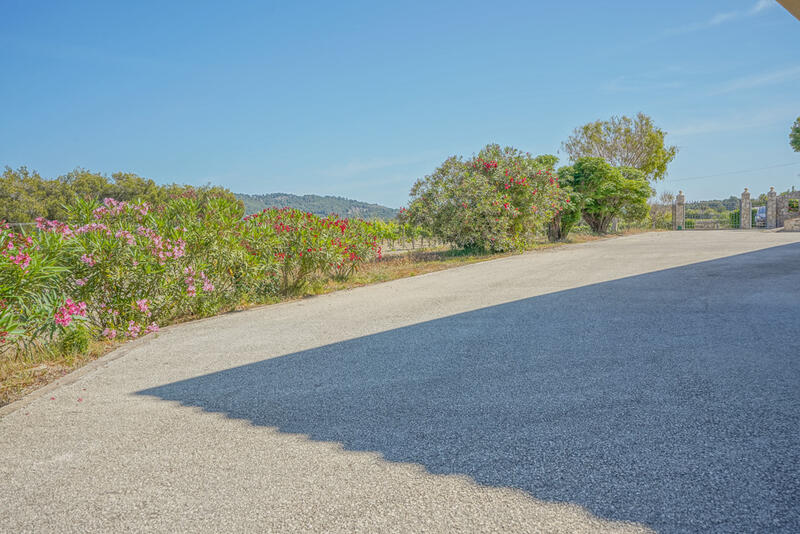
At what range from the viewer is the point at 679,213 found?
32.2 meters

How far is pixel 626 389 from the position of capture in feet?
10.9

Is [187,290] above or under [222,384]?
above

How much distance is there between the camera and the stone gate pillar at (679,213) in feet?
105

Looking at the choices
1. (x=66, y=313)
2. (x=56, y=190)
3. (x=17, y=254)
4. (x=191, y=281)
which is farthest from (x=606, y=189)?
(x=56, y=190)

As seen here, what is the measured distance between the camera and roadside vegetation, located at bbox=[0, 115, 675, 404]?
427 cm

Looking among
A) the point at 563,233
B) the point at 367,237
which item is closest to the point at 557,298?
the point at 367,237

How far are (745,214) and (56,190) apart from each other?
46.0 m

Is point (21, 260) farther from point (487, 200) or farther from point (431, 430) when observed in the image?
point (487, 200)

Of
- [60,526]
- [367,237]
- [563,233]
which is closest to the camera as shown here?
[60,526]

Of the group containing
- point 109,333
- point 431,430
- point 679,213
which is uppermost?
point 679,213

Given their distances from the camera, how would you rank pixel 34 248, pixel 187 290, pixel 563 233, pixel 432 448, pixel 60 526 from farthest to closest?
pixel 563 233, pixel 187 290, pixel 34 248, pixel 432 448, pixel 60 526

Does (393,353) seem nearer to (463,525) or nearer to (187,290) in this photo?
(463,525)

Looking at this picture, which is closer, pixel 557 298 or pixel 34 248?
pixel 34 248

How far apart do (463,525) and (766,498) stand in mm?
1279
